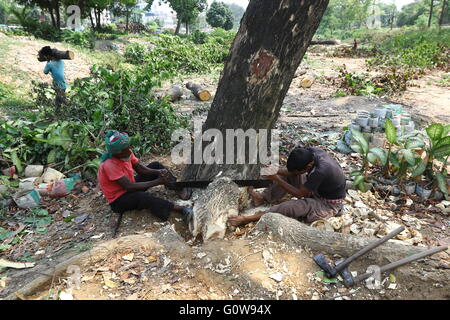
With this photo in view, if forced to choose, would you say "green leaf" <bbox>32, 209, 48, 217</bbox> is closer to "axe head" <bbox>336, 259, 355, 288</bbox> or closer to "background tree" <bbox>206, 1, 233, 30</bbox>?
"axe head" <bbox>336, 259, 355, 288</bbox>

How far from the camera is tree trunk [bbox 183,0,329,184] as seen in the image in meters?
2.59

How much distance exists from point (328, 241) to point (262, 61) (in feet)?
5.10

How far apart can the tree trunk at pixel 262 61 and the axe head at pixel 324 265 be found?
118 cm

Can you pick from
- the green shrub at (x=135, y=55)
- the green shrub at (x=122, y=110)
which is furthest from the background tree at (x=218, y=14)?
the green shrub at (x=122, y=110)

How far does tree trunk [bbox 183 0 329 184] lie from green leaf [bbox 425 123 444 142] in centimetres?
170

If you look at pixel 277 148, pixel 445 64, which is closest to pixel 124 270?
pixel 277 148

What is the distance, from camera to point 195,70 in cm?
1286

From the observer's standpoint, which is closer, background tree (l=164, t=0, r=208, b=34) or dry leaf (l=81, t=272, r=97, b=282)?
dry leaf (l=81, t=272, r=97, b=282)

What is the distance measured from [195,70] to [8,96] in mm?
7114

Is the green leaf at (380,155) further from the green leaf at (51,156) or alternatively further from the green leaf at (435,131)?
the green leaf at (51,156)

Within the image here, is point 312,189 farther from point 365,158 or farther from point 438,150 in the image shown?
point 438,150

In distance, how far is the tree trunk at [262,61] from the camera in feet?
8.49

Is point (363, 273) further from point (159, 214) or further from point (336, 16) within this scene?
point (336, 16)

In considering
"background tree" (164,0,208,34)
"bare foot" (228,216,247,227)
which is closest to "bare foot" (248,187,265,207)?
"bare foot" (228,216,247,227)
